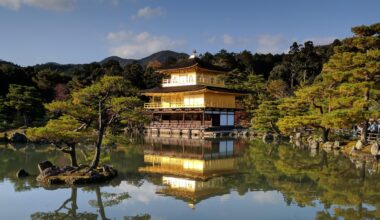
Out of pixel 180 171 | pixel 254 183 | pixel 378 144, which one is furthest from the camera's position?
pixel 378 144

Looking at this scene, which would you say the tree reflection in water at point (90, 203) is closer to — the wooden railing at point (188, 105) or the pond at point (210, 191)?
the pond at point (210, 191)

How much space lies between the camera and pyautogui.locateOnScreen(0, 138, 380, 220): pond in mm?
9055

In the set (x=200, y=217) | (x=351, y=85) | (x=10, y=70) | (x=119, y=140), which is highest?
(x=10, y=70)

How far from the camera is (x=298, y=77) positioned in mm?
53281

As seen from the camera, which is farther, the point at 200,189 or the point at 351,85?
the point at 351,85

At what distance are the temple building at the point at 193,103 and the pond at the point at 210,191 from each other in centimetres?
1682

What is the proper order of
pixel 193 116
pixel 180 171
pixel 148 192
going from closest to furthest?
pixel 148 192 → pixel 180 171 → pixel 193 116

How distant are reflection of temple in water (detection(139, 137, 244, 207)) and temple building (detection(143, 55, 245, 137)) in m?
12.0

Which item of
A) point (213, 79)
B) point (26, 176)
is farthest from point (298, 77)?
point (26, 176)

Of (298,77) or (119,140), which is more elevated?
(298,77)

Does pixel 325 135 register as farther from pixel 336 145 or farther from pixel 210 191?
pixel 210 191

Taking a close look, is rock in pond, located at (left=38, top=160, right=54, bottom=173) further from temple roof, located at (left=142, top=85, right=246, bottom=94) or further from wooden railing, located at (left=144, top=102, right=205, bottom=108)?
temple roof, located at (left=142, top=85, right=246, bottom=94)

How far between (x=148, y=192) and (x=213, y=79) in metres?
28.9

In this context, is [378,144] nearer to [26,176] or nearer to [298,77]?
[26,176]
